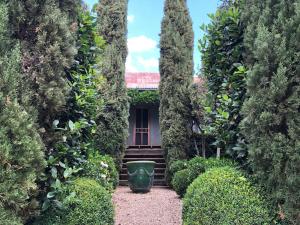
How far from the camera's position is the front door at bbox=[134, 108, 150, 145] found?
16.4 meters

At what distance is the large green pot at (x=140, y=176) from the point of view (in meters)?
10.4

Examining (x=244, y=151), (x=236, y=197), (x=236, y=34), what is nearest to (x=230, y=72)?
(x=236, y=34)

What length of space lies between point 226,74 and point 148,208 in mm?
4306

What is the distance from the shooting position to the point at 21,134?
10.4ft

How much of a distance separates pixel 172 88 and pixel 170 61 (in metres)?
0.93

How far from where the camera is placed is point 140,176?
34.3 feet

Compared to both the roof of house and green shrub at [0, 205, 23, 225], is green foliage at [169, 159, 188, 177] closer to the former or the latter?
the roof of house

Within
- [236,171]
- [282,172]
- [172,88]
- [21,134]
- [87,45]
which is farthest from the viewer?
[172,88]

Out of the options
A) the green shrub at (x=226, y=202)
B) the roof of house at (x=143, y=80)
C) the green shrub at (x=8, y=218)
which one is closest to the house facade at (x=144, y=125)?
the roof of house at (x=143, y=80)

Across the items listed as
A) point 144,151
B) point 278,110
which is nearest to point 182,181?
point 144,151

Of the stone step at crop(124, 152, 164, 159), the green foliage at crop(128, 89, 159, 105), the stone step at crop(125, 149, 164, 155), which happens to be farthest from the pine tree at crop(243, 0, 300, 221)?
the green foliage at crop(128, 89, 159, 105)

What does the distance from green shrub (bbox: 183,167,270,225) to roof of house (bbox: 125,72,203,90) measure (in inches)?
396

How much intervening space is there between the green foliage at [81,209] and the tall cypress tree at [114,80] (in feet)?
21.8

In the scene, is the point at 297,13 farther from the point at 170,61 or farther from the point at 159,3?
the point at 159,3
